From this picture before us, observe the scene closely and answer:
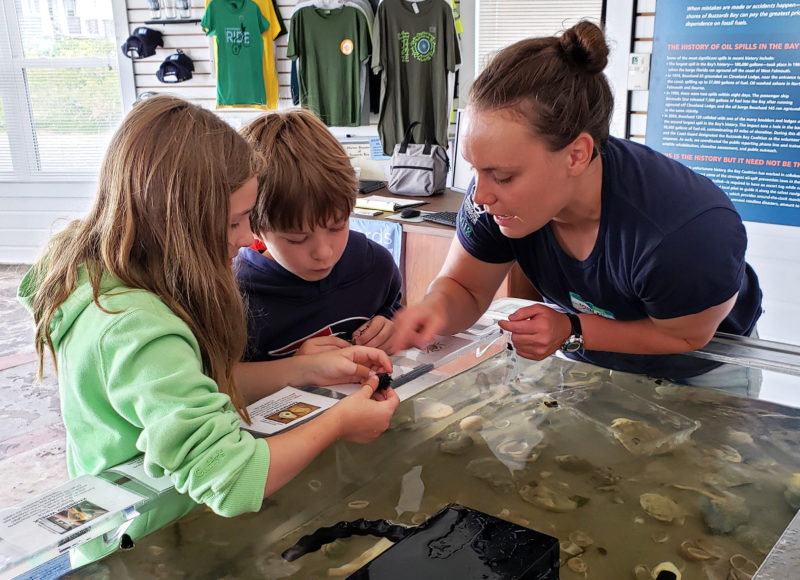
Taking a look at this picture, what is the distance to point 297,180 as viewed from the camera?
4.51 ft

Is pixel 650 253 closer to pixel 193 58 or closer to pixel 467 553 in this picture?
pixel 467 553

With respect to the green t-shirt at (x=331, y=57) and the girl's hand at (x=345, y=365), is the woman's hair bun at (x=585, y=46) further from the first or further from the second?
the green t-shirt at (x=331, y=57)

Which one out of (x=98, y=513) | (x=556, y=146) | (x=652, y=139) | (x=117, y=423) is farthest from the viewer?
(x=652, y=139)

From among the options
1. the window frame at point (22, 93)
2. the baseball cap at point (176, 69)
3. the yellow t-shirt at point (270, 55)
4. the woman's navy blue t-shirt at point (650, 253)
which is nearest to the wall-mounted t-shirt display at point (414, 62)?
the yellow t-shirt at point (270, 55)

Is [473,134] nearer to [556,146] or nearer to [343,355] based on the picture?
[556,146]

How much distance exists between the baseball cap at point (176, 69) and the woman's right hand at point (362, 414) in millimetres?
4672

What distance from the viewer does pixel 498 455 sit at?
130cm

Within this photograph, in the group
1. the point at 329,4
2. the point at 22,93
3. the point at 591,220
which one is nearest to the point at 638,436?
the point at 591,220

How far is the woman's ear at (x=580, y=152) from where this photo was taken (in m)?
1.32

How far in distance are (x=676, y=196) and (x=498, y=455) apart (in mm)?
600

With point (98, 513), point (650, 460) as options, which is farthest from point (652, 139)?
point (98, 513)

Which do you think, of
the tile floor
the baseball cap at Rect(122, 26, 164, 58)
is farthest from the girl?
the baseball cap at Rect(122, 26, 164, 58)

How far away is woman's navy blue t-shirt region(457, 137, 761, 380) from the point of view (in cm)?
130

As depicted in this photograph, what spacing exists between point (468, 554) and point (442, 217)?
2727mm
